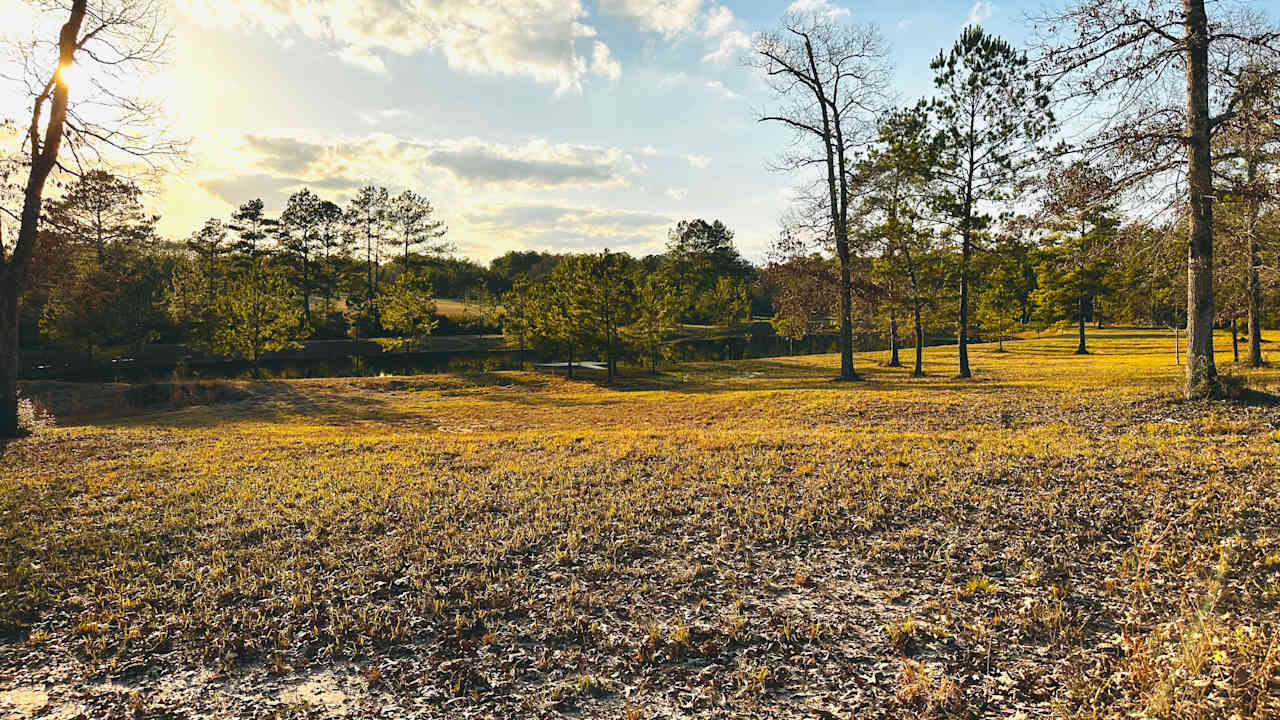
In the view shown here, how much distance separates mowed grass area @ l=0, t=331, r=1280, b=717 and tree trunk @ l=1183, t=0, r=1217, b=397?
119 cm

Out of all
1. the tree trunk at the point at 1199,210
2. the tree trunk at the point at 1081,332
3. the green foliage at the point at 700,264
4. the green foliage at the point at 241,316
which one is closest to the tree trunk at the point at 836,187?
the tree trunk at the point at 1199,210

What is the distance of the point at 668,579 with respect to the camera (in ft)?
17.2

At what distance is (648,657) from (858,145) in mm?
21934

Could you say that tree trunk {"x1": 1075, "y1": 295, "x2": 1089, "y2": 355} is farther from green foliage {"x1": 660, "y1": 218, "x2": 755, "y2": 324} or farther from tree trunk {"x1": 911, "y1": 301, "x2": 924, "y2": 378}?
green foliage {"x1": 660, "y1": 218, "x2": 755, "y2": 324}

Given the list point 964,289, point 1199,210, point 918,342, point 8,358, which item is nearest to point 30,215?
point 8,358

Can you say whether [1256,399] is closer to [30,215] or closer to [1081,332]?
[30,215]

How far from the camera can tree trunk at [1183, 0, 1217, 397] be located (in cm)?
1081

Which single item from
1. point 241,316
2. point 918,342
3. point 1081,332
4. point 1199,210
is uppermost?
point 1199,210

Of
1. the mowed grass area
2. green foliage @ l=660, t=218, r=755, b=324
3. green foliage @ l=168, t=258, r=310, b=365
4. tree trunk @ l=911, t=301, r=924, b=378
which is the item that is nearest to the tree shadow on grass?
the mowed grass area

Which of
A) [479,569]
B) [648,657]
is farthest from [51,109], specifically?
[648,657]

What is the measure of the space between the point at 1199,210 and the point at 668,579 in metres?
12.6

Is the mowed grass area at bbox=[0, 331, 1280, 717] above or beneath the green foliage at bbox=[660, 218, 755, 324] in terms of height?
beneath

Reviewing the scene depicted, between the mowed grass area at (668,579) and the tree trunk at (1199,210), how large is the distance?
3.91ft

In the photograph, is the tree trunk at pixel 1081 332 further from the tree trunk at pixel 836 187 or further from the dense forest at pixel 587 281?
the tree trunk at pixel 836 187
